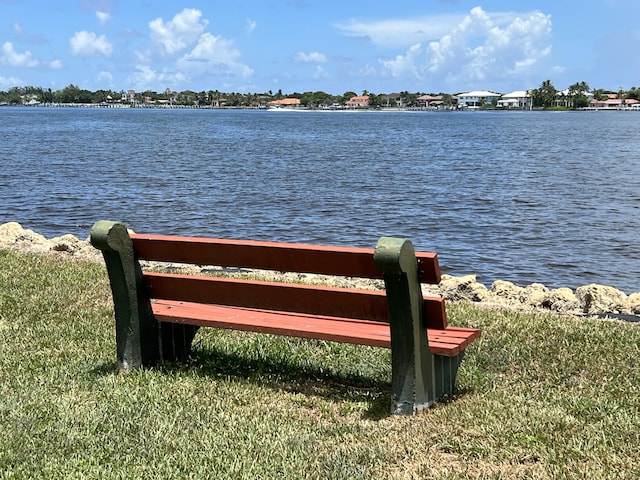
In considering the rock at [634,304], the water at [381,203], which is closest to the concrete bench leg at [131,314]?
the rock at [634,304]

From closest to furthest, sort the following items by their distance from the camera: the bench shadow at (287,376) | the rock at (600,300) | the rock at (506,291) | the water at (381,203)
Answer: the bench shadow at (287,376) → the rock at (600,300) → the rock at (506,291) → the water at (381,203)

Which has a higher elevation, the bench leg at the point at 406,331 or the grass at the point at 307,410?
the bench leg at the point at 406,331

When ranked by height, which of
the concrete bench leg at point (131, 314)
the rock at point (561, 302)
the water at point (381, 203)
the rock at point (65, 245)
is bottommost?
the water at point (381, 203)

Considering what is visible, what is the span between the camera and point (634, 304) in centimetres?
1062

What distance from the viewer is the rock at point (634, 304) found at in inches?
411

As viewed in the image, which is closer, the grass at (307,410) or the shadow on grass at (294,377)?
the grass at (307,410)

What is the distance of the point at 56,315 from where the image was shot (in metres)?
7.62

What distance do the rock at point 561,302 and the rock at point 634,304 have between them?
0.68 metres

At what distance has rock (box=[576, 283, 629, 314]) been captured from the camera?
10531 millimetres

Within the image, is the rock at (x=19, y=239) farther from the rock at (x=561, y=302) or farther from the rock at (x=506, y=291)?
the rock at (x=561, y=302)

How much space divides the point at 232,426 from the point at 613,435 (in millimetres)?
2125

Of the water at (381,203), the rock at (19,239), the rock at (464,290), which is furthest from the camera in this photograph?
the water at (381,203)

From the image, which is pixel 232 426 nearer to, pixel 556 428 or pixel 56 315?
pixel 556 428

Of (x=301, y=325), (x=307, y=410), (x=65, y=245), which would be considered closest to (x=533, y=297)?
(x=301, y=325)
